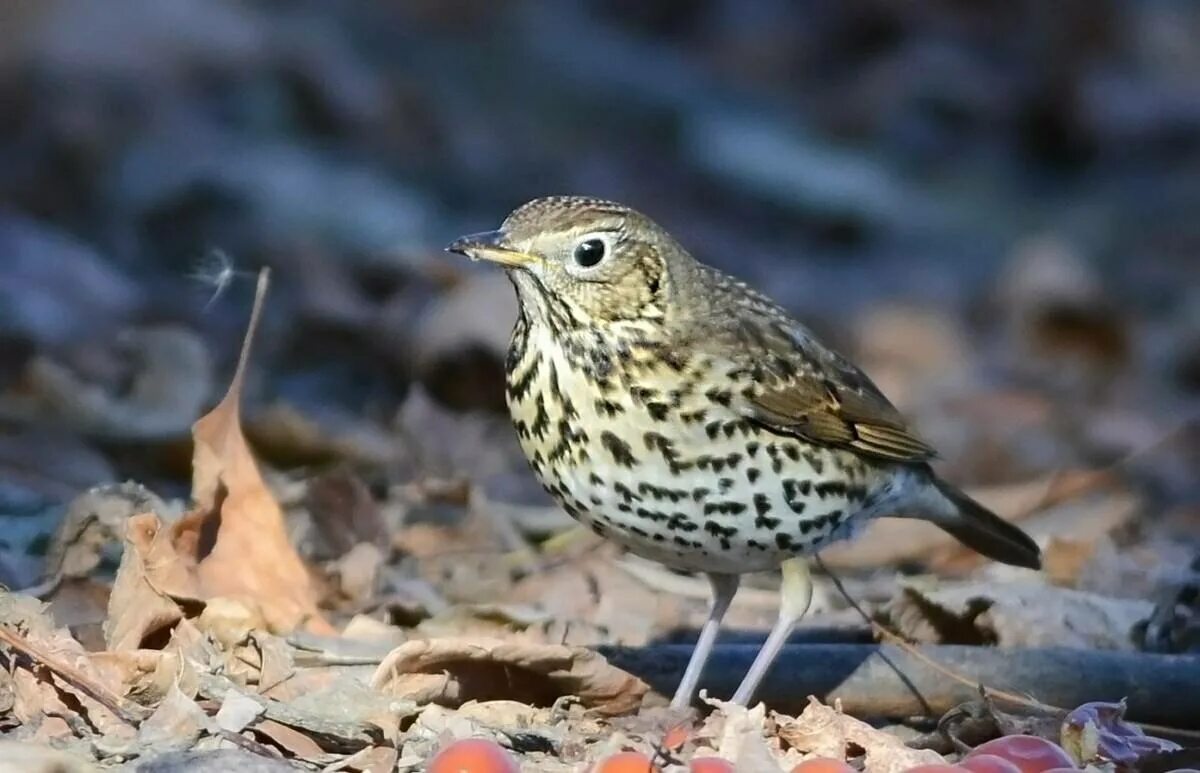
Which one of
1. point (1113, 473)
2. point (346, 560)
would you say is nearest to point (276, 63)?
point (1113, 473)

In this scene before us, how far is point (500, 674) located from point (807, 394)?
1.14m

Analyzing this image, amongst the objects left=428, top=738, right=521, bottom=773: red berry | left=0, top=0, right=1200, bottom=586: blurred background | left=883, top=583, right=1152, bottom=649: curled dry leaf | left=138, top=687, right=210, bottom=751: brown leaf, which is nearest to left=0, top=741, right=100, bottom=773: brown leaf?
left=138, top=687, right=210, bottom=751: brown leaf

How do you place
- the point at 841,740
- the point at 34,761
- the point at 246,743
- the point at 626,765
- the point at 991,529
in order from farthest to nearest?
the point at 991,529, the point at 841,740, the point at 246,743, the point at 626,765, the point at 34,761

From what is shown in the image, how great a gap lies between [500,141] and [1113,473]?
22.3ft

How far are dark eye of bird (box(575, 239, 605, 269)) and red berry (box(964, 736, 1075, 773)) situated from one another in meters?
1.64

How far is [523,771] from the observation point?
4520mm

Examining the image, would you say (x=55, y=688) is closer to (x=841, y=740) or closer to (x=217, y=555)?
(x=217, y=555)

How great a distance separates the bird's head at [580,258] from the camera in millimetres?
5102

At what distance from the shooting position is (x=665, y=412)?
508cm

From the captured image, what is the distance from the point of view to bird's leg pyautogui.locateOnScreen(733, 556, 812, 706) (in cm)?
523

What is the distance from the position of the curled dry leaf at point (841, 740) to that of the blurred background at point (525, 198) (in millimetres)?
2126

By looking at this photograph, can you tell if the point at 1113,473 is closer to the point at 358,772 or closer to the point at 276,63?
the point at 358,772

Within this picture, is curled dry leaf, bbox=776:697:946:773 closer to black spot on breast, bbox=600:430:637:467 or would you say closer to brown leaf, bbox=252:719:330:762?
black spot on breast, bbox=600:430:637:467

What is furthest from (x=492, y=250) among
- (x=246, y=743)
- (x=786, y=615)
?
(x=246, y=743)
